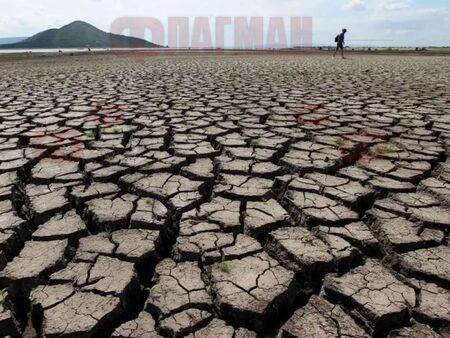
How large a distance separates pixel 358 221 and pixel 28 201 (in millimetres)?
1789

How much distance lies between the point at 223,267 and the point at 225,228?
0.32 m

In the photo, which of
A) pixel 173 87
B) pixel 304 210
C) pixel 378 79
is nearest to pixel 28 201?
pixel 304 210

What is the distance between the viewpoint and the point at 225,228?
6.01 feet

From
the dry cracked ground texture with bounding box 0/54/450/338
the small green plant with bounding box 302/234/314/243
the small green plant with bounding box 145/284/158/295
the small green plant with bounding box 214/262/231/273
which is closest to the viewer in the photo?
the dry cracked ground texture with bounding box 0/54/450/338

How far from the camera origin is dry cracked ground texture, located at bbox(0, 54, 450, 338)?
130 centimetres

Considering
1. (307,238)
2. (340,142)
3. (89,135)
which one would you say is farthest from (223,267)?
(89,135)

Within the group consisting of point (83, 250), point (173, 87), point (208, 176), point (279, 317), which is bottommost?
point (279, 317)

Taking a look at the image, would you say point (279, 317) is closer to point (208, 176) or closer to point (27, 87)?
point (208, 176)

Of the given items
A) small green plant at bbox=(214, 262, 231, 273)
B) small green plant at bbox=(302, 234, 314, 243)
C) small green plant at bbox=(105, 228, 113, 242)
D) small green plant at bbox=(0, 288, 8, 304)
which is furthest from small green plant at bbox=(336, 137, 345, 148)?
small green plant at bbox=(0, 288, 8, 304)

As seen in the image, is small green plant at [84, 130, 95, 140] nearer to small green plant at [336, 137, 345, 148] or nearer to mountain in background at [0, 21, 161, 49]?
small green plant at [336, 137, 345, 148]

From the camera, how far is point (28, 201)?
209 centimetres

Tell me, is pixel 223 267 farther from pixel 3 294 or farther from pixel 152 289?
pixel 3 294

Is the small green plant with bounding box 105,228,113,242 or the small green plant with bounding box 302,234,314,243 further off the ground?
the small green plant with bounding box 302,234,314,243

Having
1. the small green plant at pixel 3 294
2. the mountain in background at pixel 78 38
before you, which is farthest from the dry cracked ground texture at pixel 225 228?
the mountain in background at pixel 78 38
